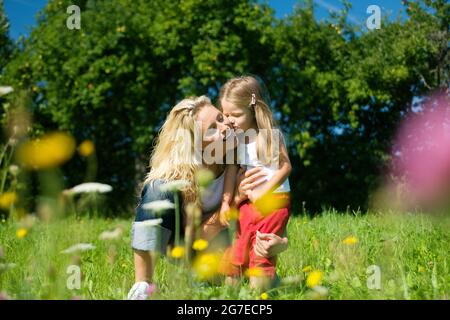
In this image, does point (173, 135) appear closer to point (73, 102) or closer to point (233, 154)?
point (233, 154)

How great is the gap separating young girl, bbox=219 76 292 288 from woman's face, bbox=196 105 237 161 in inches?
5.7

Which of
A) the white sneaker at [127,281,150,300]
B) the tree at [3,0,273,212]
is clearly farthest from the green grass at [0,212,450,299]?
the tree at [3,0,273,212]

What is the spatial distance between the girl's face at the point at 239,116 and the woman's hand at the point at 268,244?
74 cm

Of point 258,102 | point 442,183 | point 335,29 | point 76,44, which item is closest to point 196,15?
point 76,44

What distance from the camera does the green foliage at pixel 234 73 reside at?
13039mm

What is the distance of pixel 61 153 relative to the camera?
2000 mm

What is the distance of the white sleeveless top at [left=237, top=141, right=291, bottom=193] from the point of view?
318 cm

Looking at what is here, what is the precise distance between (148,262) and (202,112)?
882 mm

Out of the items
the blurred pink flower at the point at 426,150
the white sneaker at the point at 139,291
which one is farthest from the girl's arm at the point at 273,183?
the blurred pink flower at the point at 426,150

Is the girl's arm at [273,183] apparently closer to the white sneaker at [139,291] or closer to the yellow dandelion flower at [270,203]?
the yellow dandelion flower at [270,203]

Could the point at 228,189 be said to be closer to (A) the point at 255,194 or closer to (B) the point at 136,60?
(A) the point at 255,194

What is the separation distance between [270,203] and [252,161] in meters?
0.32

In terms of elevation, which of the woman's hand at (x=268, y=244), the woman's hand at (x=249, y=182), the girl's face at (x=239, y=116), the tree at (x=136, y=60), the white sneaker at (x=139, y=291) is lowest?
the white sneaker at (x=139, y=291)
